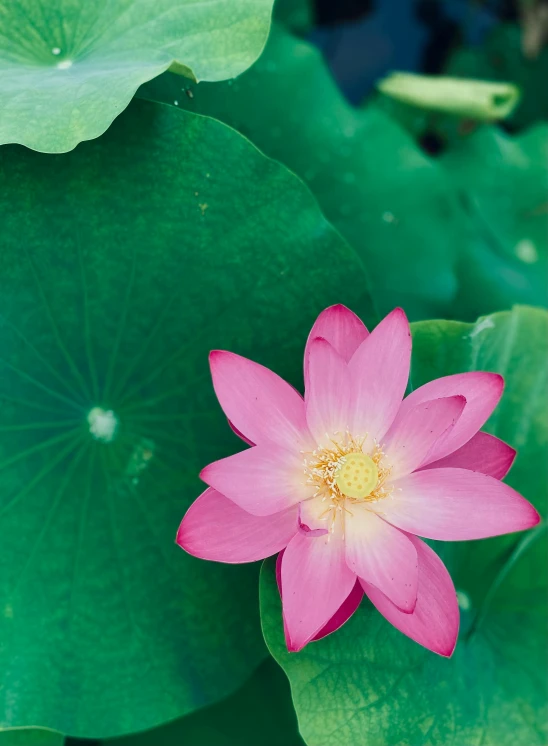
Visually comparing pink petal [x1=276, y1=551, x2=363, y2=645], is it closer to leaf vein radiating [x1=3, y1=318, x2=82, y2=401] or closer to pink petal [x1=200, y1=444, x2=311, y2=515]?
pink petal [x1=200, y1=444, x2=311, y2=515]

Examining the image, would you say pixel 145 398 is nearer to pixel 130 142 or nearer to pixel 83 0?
pixel 130 142

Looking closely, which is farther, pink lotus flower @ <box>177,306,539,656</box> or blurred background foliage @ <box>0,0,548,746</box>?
blurred background foliage @ <box>0,0,548,746</box>

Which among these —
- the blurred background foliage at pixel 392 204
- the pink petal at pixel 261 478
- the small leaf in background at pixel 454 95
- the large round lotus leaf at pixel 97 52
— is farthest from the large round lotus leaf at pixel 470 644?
the small leaf in background at pixel 454 95

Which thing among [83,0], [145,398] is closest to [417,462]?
[145,398]

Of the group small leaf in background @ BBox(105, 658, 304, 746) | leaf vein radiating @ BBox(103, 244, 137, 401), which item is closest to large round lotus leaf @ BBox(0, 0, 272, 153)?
leaf vein radiating @ BBox(103, 244, 137, 401)

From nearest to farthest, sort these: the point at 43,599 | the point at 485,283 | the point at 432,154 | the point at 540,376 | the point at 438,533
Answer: the point at 438,533 → the point at 43,599 → the point at 540,376 → the point at 485,283 → the point at 432,154

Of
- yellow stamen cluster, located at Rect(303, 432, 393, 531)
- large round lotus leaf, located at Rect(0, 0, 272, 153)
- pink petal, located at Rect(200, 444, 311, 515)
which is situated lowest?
yellow stamen cluster, located at Rect(303, 432, 393, 531)

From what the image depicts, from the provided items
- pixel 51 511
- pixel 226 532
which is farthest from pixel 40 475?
pixel 226 532

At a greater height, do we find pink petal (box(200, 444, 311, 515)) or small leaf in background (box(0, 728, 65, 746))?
pink petal (box(200, 444, 311, 515))
